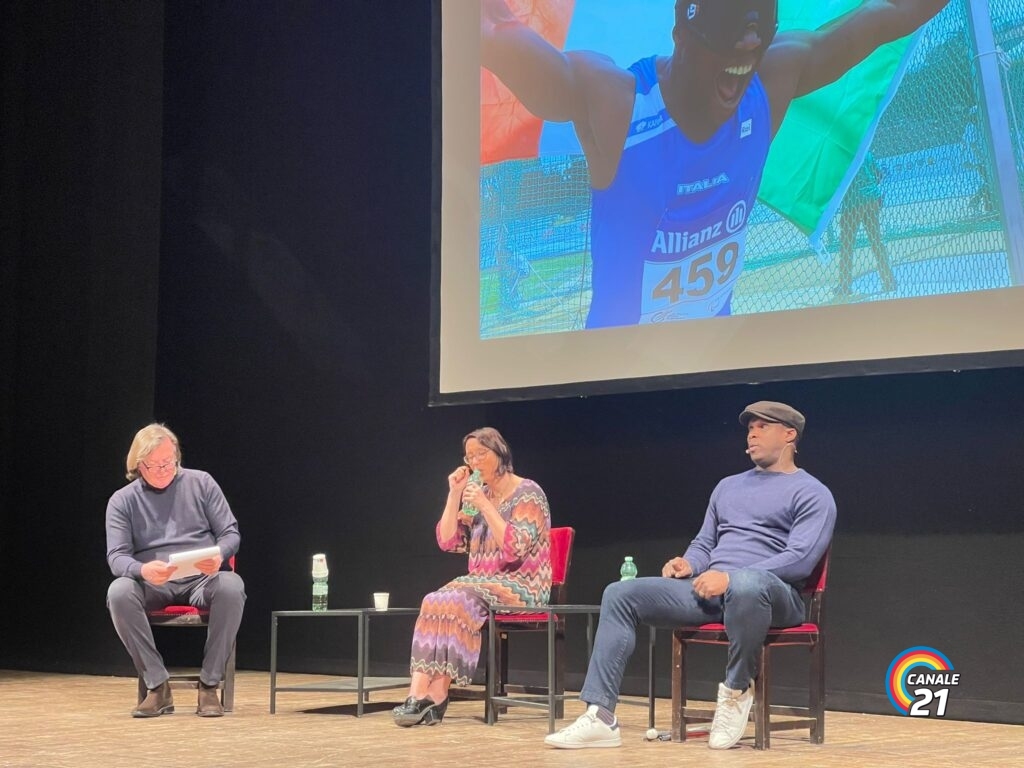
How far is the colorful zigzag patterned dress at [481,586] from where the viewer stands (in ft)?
12.8

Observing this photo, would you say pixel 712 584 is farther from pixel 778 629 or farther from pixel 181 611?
pixel 181 611

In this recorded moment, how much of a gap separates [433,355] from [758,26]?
5.85 feet

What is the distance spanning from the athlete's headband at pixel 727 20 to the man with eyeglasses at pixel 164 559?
2.32 metres

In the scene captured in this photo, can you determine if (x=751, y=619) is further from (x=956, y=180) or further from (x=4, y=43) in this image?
(x=4, y=43)

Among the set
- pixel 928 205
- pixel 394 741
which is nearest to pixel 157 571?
pixel 394 741

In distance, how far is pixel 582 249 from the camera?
A: 495 cm

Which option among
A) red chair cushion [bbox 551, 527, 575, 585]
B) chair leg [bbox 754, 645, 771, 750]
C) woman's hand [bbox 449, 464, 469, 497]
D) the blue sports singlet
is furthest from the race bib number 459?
chair leg [bbox 754, 645, 771, 750]

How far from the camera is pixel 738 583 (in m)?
3.37

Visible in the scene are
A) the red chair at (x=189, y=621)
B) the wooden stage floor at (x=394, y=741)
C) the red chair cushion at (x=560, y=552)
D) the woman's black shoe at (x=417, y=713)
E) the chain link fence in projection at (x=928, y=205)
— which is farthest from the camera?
the red chair cushion at (x=560, y=552)

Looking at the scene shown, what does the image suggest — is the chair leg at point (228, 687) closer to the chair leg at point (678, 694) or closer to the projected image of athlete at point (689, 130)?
the chair leg at point (678, 694)

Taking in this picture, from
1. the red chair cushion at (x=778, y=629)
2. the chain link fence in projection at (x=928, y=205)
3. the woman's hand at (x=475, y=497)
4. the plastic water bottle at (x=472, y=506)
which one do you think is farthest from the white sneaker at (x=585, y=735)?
the chain link fence in projection at (x=928, y=205)

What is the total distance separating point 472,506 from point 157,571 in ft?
3.25

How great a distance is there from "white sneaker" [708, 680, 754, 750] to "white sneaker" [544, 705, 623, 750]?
27cm

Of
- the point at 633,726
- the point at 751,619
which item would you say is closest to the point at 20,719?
the point at 633,726
